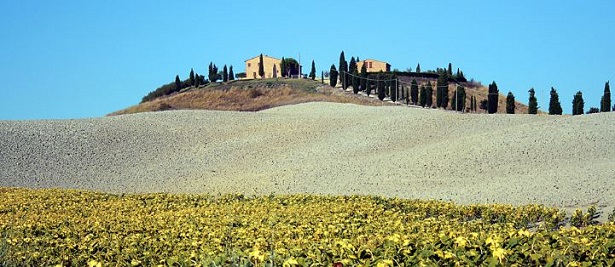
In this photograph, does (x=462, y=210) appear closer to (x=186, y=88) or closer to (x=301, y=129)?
(x=301, y=129)

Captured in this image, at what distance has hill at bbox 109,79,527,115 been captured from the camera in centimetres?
6081

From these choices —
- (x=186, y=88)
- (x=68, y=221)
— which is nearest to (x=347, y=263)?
(x=68, y=221)

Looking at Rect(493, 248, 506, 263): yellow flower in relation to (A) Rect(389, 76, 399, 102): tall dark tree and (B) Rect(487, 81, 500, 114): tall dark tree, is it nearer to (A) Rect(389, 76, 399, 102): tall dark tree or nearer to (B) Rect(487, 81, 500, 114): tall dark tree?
(B) Rect(487, 81, 500, 114): tall dark tree

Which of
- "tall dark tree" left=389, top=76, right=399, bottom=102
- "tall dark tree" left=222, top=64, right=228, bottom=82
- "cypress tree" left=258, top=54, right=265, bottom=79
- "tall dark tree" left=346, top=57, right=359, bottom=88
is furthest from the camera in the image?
"cypress tree" left=258, top=54, right=265, bottom=79

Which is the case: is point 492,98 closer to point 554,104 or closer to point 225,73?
point 554,104

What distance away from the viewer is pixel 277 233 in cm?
812

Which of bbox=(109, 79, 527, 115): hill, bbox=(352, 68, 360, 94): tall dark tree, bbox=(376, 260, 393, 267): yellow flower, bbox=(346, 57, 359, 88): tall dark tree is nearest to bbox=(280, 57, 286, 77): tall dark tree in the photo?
bbox=(109, 79, 527, 115): hill

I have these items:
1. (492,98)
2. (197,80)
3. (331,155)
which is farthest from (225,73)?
(331,155)

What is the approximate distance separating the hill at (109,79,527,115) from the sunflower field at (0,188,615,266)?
44764 millimetres

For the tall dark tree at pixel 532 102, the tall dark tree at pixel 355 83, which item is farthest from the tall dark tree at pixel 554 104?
the tall dark tree at pixel 355 83

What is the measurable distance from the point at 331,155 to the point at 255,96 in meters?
44.0

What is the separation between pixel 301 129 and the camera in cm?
2831

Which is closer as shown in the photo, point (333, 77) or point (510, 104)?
point (510, 104)

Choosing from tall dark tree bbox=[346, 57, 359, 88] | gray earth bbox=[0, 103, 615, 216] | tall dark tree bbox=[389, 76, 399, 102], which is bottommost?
gray earth bbox=[0, 103, 615, 216]
